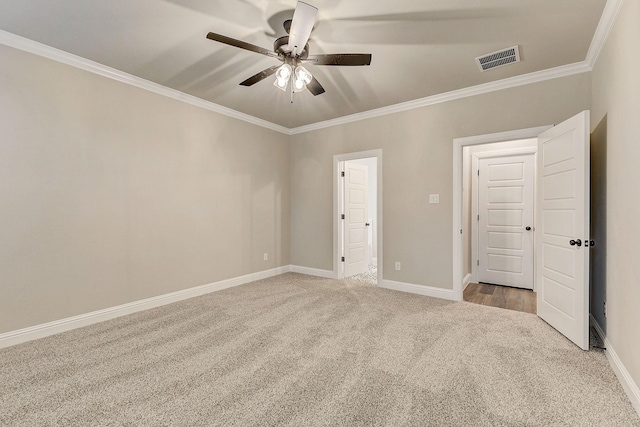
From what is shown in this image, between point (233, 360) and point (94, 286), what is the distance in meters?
1.89

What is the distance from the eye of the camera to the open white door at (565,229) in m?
2.44

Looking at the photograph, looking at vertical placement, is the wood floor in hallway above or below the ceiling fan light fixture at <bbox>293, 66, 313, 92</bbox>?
below

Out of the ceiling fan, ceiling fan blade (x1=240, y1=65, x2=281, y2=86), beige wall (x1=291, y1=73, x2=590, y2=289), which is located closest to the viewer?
the ceiling fan

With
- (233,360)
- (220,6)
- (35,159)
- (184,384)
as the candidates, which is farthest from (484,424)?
(35,159)

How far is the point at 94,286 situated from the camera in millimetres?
3033

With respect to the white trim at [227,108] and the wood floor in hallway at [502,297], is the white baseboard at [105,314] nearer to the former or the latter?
the white trim at [227,108]

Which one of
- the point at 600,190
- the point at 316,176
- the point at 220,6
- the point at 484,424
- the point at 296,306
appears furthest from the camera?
the point at 316,176

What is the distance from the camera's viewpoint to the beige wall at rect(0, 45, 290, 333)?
8.49ft

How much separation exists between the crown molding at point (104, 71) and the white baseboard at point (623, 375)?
16.1 feet

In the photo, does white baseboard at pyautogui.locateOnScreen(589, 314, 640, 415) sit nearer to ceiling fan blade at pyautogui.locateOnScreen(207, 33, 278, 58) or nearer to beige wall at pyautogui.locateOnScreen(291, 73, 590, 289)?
beige wall at pyautogui.locateOnScreen(291, 73, 590, 289)

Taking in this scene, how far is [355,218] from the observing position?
5340 millimetres

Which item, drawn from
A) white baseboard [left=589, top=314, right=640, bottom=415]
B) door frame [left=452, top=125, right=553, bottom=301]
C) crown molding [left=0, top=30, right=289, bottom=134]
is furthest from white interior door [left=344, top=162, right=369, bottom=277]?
white baseboard [left=589, top=314, right=640, bottom=415]

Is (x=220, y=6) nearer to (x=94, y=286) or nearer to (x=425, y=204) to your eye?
(x=94, y=286)

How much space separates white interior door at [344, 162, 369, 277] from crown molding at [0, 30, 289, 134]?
2077 millimetres
